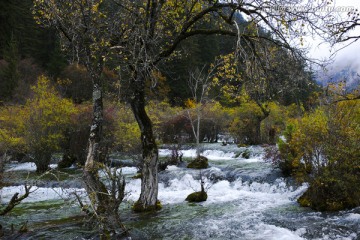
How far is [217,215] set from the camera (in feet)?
33.5

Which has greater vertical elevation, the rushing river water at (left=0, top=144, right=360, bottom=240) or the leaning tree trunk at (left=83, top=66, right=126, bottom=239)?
the leaning tree trunk at (left=83, top=66, right=126, bottom=239)

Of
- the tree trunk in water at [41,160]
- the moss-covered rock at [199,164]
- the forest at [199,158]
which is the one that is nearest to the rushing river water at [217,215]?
the forest at [199,158]

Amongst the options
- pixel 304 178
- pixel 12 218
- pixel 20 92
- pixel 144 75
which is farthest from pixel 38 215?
pixel 20 92

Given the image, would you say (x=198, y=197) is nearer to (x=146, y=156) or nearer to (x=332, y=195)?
(x=146, y=156)

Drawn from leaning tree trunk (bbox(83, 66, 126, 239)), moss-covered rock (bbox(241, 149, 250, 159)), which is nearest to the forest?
leaning tree trunk (bbox(83, 66, 126, 239))

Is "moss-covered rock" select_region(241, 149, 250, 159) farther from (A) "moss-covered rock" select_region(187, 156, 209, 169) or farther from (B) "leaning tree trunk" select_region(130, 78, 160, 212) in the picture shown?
(B) "leaning tree trunk" select_region(130, 78, 160, 212)

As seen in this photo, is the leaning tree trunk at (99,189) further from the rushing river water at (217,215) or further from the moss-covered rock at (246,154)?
the moss-covered rock at (246,154)

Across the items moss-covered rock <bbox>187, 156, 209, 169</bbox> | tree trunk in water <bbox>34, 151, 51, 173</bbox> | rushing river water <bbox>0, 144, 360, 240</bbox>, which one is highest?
tree trunk in water <bbox>34, 151, 51, 173</bbox>

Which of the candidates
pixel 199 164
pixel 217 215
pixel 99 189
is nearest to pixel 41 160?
pixel 199 164

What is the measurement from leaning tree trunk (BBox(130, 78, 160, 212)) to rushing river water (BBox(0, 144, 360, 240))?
1.48 feet

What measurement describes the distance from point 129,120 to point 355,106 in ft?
51.1

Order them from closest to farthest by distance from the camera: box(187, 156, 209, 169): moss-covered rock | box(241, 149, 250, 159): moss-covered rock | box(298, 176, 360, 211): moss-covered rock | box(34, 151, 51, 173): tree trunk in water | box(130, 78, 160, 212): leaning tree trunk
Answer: box(130, 78, 160, 212): leaning tree trunk → box(298, 176, 360, 211): moss-covered rock → box(187, 156, 209, 169): moss-covered rock → box(34, 151, 51, 173): tree trunk in water → box(241, 149, 250, 159): moss-covered rock

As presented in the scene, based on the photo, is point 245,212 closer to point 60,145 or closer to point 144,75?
point 144,75

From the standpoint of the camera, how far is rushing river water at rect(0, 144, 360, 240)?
26.9ft
